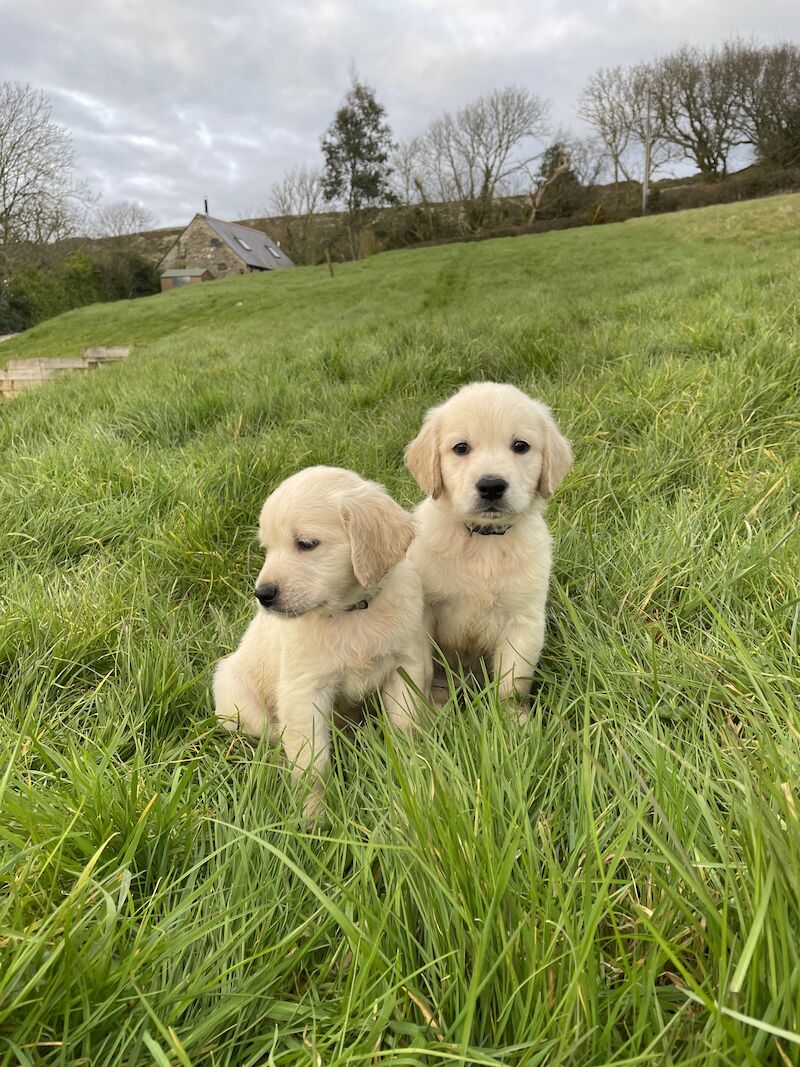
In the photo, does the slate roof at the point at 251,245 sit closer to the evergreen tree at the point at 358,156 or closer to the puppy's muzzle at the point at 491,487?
the evergreen tree at the point at 358,156

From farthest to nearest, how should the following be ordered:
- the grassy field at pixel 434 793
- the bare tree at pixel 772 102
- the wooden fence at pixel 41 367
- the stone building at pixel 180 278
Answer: the stone building at pixel 180 278
the bare tree at pixel 772 102
the wooden fence at pixel 41 367
the grassy field at pixel 434 793

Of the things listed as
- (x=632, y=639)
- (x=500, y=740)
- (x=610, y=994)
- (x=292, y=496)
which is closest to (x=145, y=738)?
(x=292, y=496)

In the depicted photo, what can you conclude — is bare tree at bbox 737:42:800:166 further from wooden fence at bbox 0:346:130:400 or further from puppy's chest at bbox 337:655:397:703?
puppy's chest at bbox 337:655:397:703

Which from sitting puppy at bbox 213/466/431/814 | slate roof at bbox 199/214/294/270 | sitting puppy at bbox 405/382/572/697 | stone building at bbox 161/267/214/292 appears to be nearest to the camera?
sitting puppy at bbox 213/466/431/814

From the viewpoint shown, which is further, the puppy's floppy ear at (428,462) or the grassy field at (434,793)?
the puppy's floppy ear at (428,462)

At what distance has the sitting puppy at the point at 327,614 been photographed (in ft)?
5.98

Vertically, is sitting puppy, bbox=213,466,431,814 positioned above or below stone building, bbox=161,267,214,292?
below

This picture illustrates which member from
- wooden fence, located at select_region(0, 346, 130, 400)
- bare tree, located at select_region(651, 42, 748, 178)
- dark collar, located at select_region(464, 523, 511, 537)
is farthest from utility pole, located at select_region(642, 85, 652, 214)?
dark collar, located at select_region(464, 523, 511, 537)

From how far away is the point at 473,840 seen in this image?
3.50ft

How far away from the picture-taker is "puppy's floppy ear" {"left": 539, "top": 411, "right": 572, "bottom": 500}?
2.29m

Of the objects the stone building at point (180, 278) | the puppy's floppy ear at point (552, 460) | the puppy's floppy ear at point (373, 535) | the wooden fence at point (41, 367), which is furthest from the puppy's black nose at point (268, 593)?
the stone building at point (180, 278)

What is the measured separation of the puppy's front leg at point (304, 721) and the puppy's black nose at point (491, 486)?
85 centimetres

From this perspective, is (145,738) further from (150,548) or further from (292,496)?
(150,548)

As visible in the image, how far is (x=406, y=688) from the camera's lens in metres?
1.85
